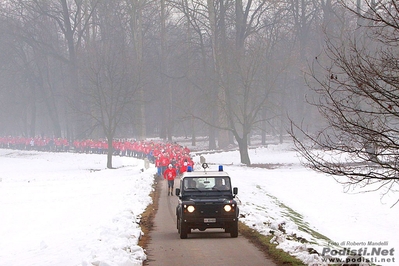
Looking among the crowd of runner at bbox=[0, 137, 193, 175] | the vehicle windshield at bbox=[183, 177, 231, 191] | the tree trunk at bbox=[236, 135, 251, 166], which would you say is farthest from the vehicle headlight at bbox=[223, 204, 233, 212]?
the tree trunk at bbox=[236, 135, 251, 166]

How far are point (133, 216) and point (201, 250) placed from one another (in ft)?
21.3

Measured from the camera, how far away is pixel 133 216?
20906mm

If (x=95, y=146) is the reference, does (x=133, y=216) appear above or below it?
below

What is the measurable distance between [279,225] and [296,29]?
2021 inches

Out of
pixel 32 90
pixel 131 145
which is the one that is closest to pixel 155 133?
pixel 32 90

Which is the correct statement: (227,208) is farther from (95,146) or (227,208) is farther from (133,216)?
(95,146)

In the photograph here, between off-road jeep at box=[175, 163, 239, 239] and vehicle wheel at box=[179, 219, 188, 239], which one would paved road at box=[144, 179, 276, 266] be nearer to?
vehicle wheel at box=[179, 219, 188, 239]

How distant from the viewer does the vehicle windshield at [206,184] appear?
1784 cm

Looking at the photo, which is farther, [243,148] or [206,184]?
[243,148]

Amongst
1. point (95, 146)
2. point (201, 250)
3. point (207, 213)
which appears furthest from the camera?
point (95, 146)

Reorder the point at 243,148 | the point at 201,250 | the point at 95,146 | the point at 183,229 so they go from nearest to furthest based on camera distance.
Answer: the point at 201,250
the point at 183,229
the point at 243,148
the point at 95,146

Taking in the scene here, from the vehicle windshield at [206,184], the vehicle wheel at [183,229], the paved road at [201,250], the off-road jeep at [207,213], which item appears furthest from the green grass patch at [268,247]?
the vehicle wheel at [183,229]

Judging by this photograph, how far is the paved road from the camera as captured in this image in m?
13.3

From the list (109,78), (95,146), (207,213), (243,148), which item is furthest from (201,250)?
(95,146)
